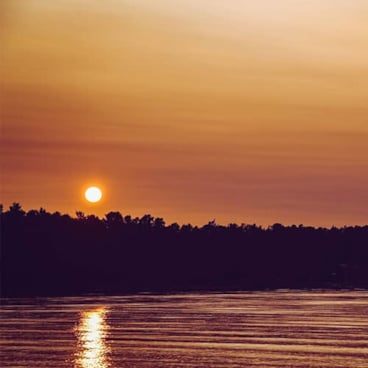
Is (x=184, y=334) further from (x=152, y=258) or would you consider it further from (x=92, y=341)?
(x=152, y=258)

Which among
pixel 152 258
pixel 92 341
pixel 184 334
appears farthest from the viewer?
pixel 152 258

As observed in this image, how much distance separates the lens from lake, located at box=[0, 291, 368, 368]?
1560 inches

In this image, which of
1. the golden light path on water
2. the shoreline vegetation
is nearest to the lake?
the golden light path on water

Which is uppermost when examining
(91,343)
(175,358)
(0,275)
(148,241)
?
(148,241)

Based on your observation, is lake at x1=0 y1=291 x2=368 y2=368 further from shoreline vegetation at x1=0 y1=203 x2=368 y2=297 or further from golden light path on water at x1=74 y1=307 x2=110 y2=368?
shoreline vegetation at x1=0 y1=203 x2=368 y2=297

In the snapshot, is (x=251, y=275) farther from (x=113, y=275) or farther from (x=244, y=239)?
(x=244, y=239)

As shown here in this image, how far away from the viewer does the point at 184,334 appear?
1933 inches

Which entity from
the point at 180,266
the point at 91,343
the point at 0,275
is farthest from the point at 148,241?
the point at 91,343

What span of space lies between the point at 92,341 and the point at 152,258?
104 metres

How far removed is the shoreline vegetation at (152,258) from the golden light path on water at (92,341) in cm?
3185

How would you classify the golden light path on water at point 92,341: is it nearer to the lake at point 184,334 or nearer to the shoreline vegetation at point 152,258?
the lake at point 184,334

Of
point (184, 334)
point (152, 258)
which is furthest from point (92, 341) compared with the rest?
point (152, 258)

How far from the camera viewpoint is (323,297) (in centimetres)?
8512

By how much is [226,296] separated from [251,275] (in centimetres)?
5994
